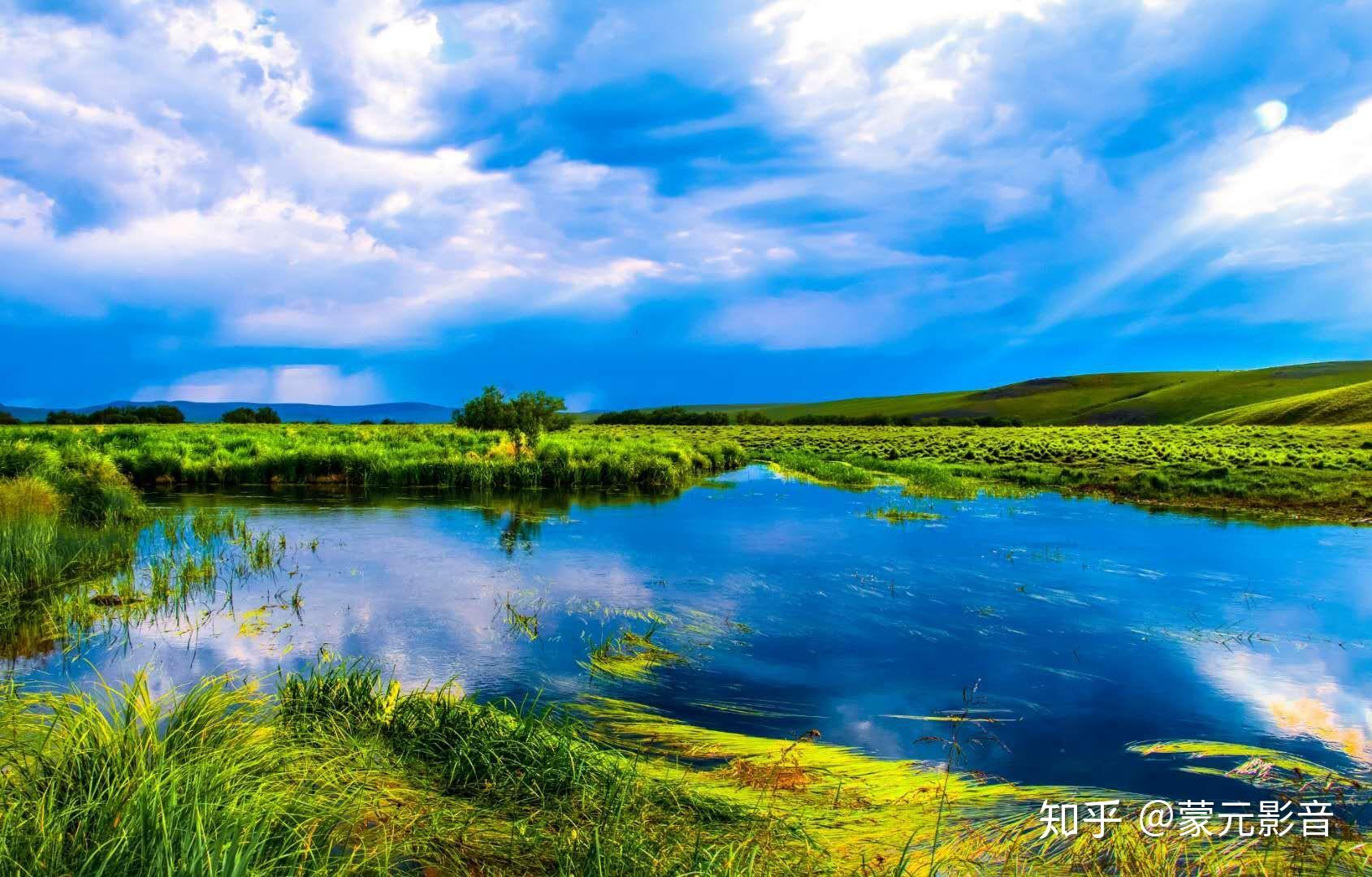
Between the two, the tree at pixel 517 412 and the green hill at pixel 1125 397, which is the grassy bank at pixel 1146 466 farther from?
the green hill at pixel 1125 397

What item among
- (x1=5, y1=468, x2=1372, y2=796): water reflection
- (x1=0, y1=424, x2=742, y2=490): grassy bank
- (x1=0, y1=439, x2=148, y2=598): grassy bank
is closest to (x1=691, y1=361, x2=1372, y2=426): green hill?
(x1=0, y1=424, x2=742, y2=490): grassy bank

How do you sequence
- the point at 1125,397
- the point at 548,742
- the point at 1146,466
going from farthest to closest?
the point at 1125,397 < the point at 1146,466 < the point at 548,742

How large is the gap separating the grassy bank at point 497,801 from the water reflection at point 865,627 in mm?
928

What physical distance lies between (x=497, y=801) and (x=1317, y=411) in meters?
96.8

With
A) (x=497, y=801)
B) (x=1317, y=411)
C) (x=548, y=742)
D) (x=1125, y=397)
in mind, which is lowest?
(x=497, y=801)

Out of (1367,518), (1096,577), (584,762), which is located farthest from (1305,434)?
(584,762)

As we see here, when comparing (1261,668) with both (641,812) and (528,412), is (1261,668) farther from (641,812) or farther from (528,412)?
(528,412)

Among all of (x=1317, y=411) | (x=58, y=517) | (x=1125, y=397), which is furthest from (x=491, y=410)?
(x=1125, y=397)

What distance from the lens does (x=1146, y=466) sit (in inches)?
1319

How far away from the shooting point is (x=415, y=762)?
17.7ft

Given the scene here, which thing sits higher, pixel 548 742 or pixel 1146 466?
pixel 1146 466

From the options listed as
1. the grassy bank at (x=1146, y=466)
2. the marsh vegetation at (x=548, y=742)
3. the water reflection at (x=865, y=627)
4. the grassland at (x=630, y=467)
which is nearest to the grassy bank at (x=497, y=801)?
the marsh vegetation at (x=548, y=742)
